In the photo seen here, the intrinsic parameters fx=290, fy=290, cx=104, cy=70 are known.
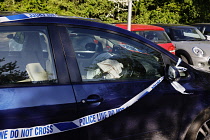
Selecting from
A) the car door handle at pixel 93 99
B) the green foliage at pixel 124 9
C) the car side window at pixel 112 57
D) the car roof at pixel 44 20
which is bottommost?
the green foliage at pixel 124 9

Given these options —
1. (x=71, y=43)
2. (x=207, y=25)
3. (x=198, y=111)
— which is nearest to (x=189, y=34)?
(x=207, y=25)

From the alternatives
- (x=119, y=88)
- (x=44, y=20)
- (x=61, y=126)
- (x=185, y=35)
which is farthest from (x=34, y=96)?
(x=185, y=35)

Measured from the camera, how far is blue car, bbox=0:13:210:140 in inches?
85.6

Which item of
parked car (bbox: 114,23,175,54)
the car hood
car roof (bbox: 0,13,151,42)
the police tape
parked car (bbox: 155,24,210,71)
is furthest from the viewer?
the car hood

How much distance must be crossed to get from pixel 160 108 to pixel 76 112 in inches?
35.3

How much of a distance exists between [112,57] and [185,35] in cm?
761

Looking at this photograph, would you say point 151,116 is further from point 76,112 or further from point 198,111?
point 76,112

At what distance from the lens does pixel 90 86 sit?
2438 millimetres

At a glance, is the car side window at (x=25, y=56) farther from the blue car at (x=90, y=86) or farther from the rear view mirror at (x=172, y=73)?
the rear view mirror at (x=172, y=73)

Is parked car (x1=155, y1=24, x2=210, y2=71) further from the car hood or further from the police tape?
the police tape

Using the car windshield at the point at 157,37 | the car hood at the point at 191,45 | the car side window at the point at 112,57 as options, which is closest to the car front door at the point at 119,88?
the car side window at the point at 112,57

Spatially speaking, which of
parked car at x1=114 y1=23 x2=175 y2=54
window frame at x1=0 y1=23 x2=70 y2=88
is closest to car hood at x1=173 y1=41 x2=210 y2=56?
parked car at x1=114 y1=23 x2=175 y2=54

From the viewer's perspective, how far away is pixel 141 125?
268 cm

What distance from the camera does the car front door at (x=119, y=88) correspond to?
94.3 inches
